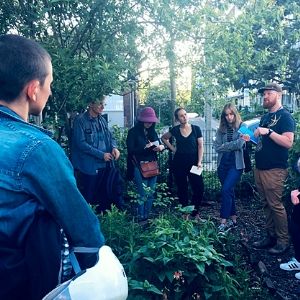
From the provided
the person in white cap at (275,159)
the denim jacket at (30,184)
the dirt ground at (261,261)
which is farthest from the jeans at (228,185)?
the denim jacket at (30,184)

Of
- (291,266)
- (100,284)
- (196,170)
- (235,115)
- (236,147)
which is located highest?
(235,115)

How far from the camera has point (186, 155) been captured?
20.0 feet

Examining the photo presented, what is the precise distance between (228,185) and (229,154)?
1.38 ft

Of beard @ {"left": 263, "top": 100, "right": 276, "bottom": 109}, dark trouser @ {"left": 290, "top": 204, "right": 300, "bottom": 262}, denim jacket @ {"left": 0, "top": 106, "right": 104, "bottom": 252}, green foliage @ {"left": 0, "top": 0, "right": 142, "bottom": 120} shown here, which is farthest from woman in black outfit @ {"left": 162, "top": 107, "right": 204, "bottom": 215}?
denim jacket @ {"left": 0, "top": 106, "right": 104, "bottom": 252}

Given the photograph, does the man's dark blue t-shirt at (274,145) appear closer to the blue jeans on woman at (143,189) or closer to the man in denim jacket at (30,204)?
the blue jeans on woman at (143,189)

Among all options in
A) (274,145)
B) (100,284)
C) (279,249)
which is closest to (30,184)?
(100,284)

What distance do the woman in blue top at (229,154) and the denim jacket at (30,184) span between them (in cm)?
434

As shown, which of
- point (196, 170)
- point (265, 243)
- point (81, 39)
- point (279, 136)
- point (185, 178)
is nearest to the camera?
point (81, 39)

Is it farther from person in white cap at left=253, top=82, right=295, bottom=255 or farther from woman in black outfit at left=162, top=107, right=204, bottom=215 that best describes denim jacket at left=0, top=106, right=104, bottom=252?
woman in black outfit at left=162, top=107, right=204, bottom=215

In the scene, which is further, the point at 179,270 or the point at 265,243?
the point at 265,243

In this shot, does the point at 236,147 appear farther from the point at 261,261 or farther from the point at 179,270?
the point at 179,270

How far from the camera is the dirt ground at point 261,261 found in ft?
12.3

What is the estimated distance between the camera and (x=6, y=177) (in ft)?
4.22

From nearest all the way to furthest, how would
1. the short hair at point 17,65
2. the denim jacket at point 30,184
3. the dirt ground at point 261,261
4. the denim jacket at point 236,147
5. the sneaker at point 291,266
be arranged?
the denim jacket at point 30,184 < the short hair at point 17,65 < the dirt ground at point 261,261 < the sneaker at point 291,266 < the denim jacket at point 236,147
